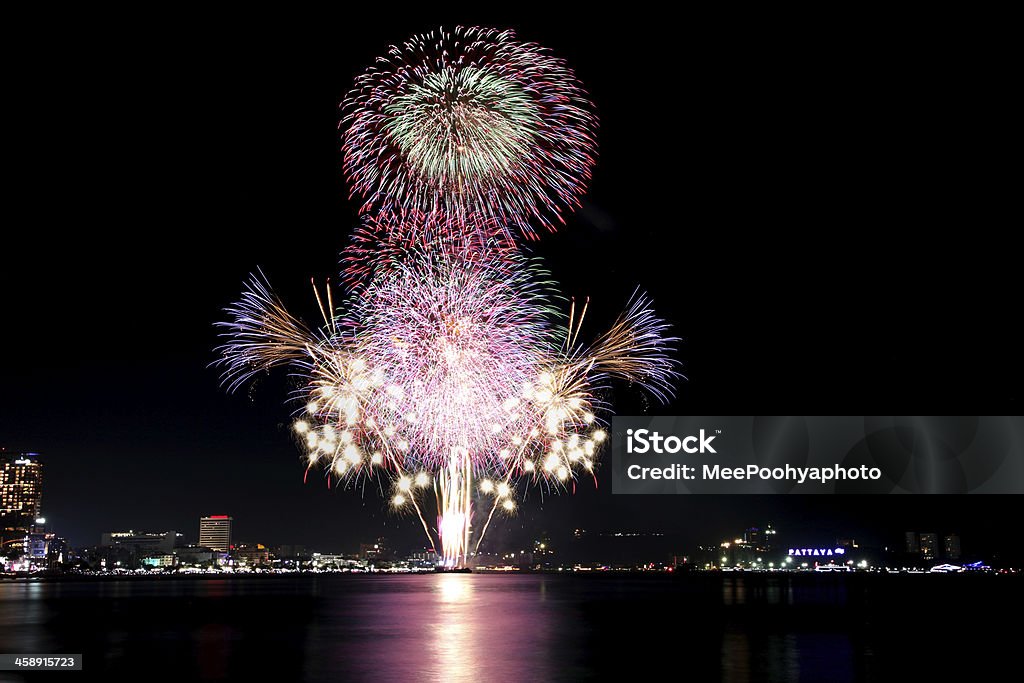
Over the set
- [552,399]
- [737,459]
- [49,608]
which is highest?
[552,399]

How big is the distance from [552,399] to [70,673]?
20.2 m

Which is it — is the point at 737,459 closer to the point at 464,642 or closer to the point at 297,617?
the point at 464,642

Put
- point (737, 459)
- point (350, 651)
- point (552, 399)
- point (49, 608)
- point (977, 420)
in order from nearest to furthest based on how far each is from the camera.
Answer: point (350, 651) < point (737, 459) < point (552, 399) < point (977, 420) < point (49, 608)

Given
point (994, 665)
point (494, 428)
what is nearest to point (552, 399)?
Answer: point (494, 428)

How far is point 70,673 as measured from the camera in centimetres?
1733

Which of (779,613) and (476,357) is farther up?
(476,357)

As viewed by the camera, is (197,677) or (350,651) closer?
(197,677)

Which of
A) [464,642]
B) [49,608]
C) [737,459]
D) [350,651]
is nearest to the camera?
[350,651]

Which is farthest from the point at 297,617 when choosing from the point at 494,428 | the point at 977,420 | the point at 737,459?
the point at 977,420

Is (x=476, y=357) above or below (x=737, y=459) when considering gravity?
above

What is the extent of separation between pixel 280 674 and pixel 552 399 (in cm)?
1805

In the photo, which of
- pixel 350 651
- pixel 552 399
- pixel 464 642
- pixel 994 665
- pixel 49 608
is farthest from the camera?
pixel 49 608

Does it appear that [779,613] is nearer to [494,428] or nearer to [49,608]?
[494,428]

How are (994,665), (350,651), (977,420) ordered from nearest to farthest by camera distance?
(994,665), (350,651), (977,420)
